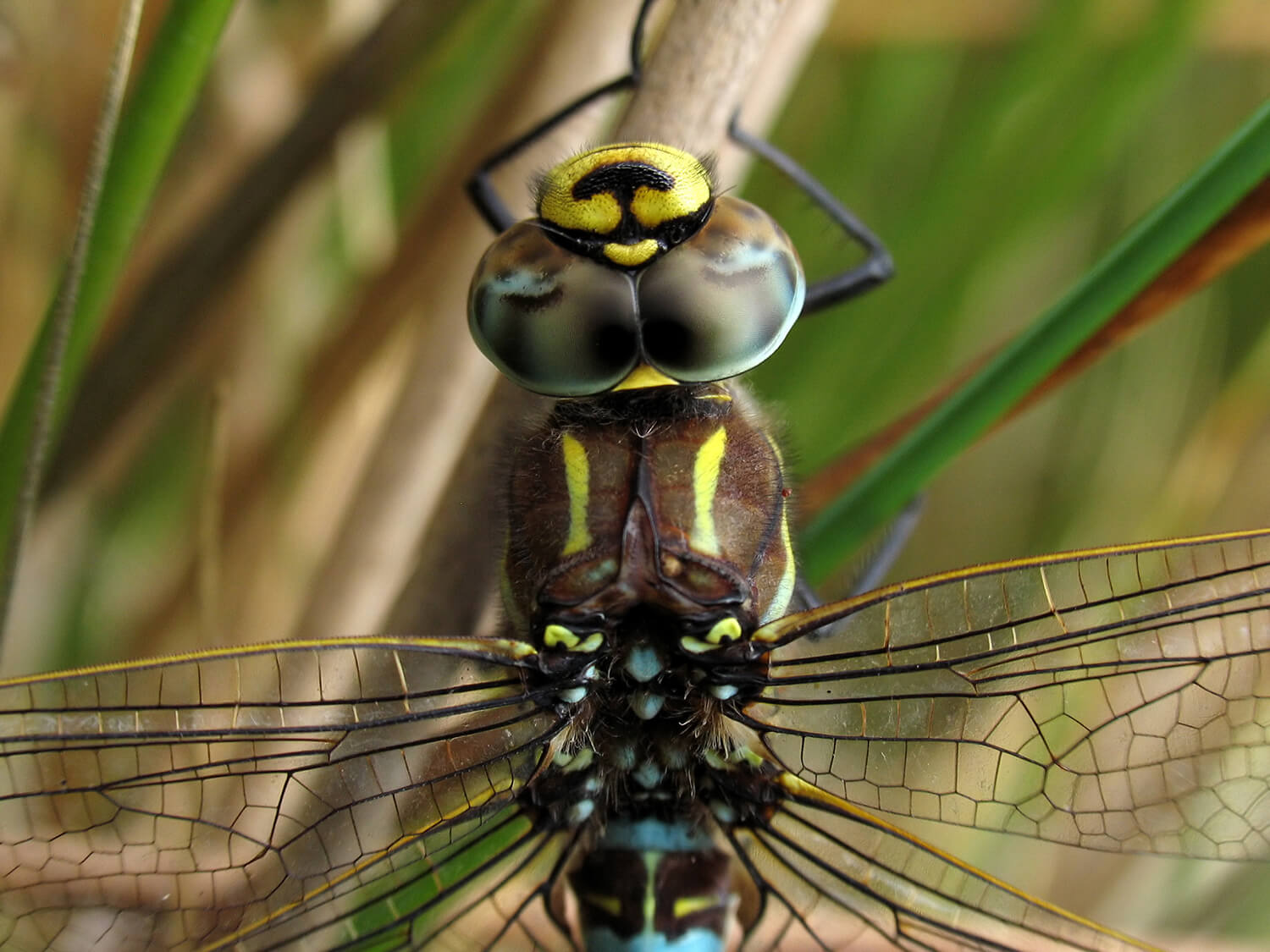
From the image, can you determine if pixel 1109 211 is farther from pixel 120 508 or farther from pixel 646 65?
pixel 120 508

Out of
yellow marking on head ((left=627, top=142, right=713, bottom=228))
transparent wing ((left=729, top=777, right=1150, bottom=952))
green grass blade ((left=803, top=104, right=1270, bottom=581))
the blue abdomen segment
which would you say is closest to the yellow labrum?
yellow marking on head ((left=627, top=142, right=713, bottom=228))

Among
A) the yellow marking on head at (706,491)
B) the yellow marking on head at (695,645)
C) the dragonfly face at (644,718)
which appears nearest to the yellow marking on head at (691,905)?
the dragonfly face at (644,718)

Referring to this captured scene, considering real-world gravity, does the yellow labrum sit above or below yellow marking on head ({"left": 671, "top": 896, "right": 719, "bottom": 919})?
above

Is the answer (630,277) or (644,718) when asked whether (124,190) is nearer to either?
(630,277)

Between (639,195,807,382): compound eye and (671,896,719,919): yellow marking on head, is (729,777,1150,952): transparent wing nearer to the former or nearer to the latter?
(671,896,719,919): yellow marking on head

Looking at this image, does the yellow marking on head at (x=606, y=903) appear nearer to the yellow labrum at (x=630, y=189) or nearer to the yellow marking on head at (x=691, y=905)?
the yellow marking on head at (x=691, y=905)

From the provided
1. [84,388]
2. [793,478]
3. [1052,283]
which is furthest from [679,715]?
[1052,283]
